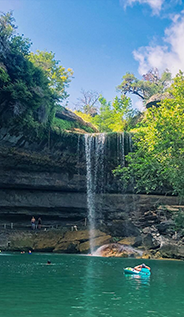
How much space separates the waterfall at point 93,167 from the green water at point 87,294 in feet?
51.6

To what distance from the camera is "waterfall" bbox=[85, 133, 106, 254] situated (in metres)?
29.7

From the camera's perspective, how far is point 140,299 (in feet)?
31.4

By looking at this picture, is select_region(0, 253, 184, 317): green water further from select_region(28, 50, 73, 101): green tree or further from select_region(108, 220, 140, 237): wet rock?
select_region(28, 50, 73, 101): green tree

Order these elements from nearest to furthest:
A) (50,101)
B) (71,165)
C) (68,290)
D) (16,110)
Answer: (68,290)
(16,110)
(50,101)
(71,165)

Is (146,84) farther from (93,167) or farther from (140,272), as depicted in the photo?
(140,272)

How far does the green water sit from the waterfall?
51.6ft

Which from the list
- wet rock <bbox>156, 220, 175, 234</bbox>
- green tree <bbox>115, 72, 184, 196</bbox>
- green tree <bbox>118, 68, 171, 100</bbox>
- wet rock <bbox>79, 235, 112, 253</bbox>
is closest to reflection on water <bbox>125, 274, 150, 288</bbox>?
green tree <bbox>115, 72, 184, 196</bbox>

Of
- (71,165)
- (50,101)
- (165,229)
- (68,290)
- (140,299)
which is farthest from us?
(71,165)

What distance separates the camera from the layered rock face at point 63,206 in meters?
25.9

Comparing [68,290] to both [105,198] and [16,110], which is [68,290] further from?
[105,198]

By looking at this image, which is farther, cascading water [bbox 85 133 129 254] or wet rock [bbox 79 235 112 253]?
cascading water [bbox 85 133 129 254]

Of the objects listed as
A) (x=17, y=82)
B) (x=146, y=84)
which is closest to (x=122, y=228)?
(x=17, y=82)

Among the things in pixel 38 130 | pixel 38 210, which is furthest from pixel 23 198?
pixel 38 130

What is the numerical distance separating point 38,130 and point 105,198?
9304 mm
